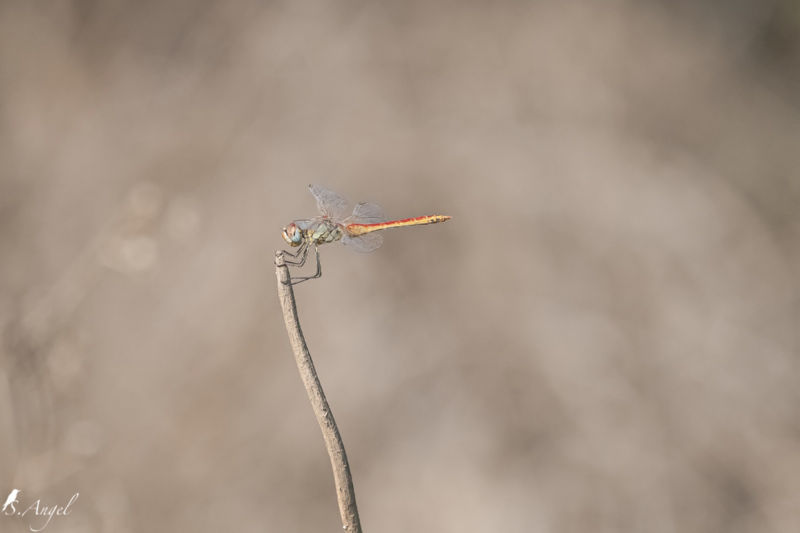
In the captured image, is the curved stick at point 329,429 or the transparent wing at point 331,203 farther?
the transparent wing at point 331,203

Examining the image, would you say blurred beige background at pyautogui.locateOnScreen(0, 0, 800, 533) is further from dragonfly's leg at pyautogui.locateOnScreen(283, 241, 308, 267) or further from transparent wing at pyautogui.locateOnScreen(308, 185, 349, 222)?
dragonfly's leg at pyautogui.locateOnScreen(283, 241, 308, 267)

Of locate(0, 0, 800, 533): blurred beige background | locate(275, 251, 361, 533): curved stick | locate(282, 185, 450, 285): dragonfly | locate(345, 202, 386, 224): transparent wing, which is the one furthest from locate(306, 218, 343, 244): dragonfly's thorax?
locate(0, 0, 800, 533): blurred beige background

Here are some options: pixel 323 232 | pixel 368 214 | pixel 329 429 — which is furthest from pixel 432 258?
pixel 329 429

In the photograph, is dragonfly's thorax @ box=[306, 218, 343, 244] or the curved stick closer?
the curved stick

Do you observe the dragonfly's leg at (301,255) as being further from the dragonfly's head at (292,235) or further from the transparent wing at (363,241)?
the transparent wing at (363,241)

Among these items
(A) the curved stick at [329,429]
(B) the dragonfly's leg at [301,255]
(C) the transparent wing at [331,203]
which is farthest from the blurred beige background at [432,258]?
(A) the curved stick at [329,429]

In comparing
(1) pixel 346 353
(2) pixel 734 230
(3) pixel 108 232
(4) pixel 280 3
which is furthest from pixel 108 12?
(2) pixel 734 230

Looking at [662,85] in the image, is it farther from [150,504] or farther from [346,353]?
[150,504]

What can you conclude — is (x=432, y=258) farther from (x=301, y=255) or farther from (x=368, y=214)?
(x=301, y=255)
